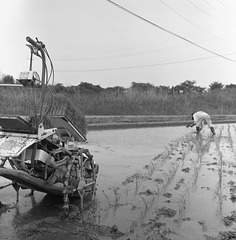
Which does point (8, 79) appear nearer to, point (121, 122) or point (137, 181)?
point (121, 122)

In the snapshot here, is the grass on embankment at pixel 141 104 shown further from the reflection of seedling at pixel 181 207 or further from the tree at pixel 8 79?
the reflection of seedling at pixel 181 207

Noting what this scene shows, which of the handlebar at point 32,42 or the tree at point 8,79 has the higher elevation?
the tree at point 8,79

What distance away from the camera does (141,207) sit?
493 cm

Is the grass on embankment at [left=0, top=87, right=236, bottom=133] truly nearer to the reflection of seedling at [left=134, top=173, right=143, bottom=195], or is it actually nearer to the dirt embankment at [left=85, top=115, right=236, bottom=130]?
the dirt embankment at [left=85, top=115, right=236, bottom=130]

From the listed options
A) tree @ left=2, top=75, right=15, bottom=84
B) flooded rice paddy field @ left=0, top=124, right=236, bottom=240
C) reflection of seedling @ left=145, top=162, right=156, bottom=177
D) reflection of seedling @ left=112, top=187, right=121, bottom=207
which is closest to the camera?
flooded rice paddy field @ left=0, top=124, right=236, bottom=240

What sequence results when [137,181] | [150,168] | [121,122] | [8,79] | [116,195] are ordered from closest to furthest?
[116,195] → [137,181] → [150,168] → [8,79] → [121,122]

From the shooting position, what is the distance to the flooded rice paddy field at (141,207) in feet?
13.1

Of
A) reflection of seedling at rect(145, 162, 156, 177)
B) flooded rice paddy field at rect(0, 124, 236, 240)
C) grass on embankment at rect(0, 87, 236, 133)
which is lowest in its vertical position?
flooded rice paddy field at rect(0, 124, 236, 240)

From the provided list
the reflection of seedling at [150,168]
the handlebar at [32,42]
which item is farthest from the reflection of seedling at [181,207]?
the handlebar at [32,42]

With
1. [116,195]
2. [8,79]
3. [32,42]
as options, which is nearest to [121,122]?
[8,79]

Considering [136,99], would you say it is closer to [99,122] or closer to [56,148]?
[99,122]

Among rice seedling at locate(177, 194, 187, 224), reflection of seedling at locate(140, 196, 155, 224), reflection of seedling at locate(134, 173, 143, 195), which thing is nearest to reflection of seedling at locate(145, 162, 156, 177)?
reflection of seedling at locate(134, 173, 143, 195)

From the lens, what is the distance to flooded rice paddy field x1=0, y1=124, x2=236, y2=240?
400cm

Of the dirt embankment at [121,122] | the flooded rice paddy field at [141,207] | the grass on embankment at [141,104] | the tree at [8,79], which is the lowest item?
the flooded rice paddy field at [141,207]
